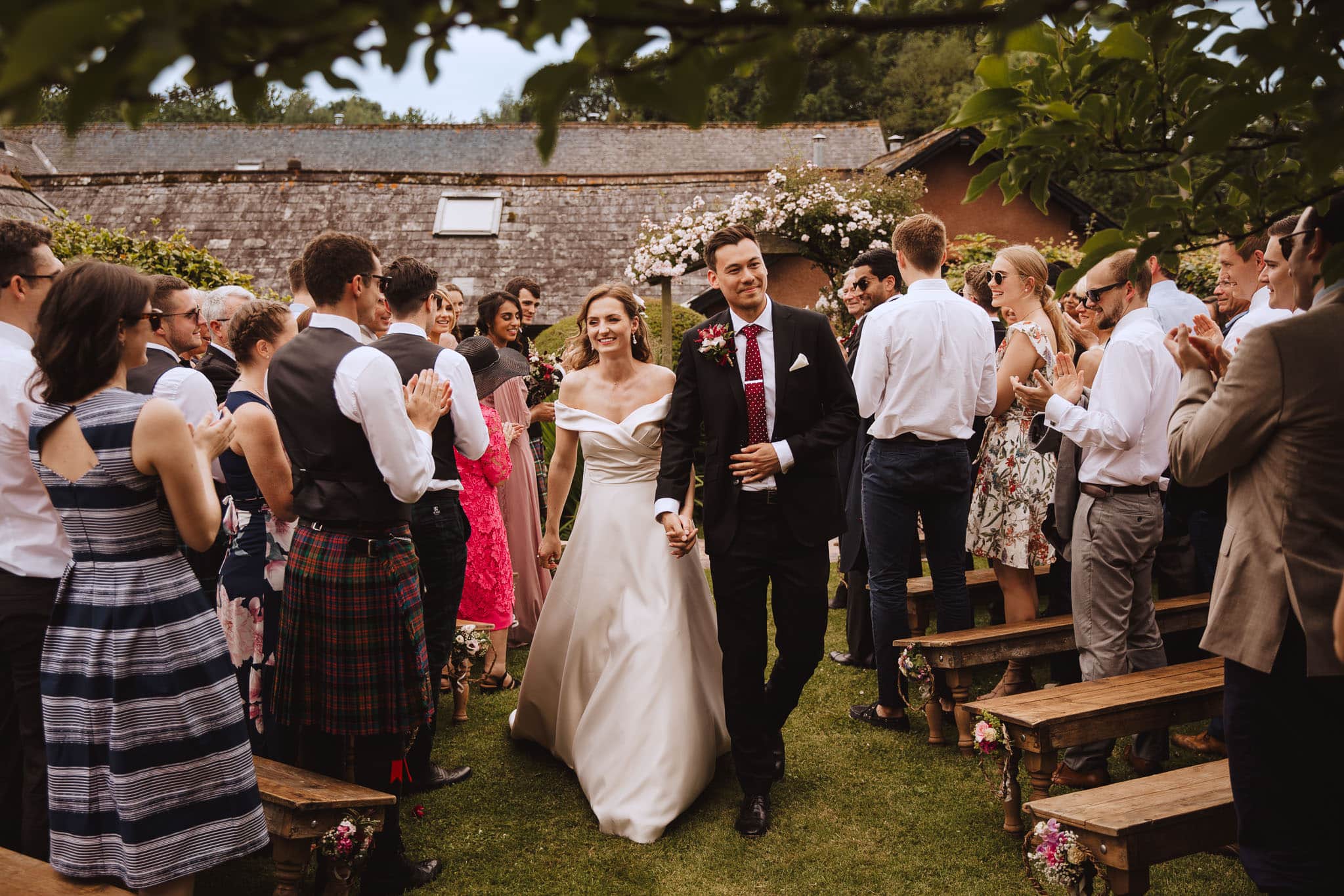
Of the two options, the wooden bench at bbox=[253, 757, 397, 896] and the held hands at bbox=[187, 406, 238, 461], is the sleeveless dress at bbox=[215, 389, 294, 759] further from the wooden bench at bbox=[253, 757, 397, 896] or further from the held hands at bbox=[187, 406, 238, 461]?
the held hands at bbox=[187, 406, 238, 461]

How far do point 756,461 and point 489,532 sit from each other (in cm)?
230

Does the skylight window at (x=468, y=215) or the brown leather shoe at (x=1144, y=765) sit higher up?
the skylight window at (x=468, y=215)

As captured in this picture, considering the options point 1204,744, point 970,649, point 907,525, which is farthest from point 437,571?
point 1204,744

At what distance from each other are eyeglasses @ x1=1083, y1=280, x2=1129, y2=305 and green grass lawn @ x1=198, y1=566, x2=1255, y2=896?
2217mm

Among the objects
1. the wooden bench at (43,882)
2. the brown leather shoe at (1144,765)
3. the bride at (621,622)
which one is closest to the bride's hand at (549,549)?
the bride at (621,622)

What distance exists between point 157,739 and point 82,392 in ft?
3.36

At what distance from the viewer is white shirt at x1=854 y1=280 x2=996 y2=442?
4.84 meters

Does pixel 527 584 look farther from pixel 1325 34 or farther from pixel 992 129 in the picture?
pixel 1325 34

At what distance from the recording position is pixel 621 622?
4.42 m

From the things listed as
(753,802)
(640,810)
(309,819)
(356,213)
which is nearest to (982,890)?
(753,802)

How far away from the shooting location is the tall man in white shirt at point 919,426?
484 centimetres

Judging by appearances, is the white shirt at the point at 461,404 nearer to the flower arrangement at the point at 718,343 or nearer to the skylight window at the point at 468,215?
the flower arrangement at the point at 718,343

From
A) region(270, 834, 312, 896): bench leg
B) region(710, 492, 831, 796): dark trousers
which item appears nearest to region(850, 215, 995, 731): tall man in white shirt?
region(710, 492, 831, 796): dark trousers

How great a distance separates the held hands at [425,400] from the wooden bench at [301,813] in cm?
133
